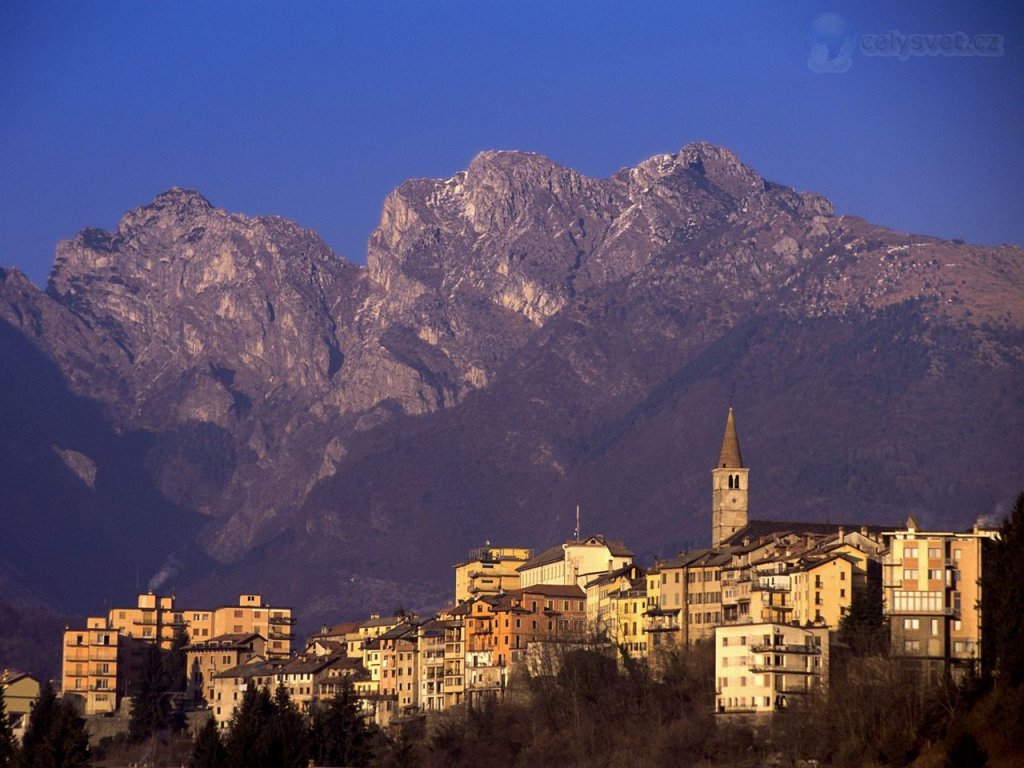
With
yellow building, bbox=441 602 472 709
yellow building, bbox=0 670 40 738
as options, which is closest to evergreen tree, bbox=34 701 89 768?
yellow building, bbox=441 602 472 709

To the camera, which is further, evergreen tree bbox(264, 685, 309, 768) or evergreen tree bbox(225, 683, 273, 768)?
evergreen tree bbox(264, 685, 309, 768)

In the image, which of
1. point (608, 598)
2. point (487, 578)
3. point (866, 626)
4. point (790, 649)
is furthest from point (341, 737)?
point (487, 578)

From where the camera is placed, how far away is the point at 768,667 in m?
129

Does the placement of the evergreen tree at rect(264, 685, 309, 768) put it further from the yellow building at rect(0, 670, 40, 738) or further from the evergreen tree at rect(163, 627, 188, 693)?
the yellow building at rect(0, 670, 40, 738)

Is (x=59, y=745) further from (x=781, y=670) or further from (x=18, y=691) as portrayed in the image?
(x=18, y=691)

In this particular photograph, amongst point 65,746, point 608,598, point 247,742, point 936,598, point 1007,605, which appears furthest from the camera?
point 608,598

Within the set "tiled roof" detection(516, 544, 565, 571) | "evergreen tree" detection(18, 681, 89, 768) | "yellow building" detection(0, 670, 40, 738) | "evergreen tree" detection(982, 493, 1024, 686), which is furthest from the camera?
"yellow building" detection(0, 670, 40, 738)

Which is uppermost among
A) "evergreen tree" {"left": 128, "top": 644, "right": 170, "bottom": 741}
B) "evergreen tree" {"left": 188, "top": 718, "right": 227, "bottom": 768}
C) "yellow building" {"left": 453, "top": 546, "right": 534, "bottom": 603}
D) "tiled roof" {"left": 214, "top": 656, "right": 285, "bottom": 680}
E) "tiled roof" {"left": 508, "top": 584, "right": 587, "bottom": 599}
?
"yellow building" {"left": 453, "top": 546, "right": 534, "bottom": 603}

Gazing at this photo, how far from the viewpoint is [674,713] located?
133 meters

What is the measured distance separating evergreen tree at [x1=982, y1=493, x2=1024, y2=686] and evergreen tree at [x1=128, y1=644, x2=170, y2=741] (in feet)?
244

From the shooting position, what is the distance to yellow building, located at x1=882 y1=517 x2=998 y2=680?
12369 centimetres

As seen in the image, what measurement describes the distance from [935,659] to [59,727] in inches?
1617

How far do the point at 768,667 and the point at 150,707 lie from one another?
6309 cm

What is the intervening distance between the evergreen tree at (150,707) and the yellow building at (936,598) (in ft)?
210
